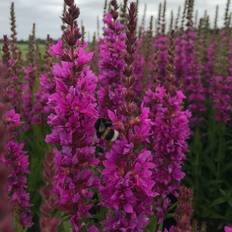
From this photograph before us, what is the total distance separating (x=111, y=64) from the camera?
413cm

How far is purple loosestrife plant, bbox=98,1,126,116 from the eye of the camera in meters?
3.83

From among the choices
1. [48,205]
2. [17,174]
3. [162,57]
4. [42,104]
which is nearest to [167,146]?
[17,174]

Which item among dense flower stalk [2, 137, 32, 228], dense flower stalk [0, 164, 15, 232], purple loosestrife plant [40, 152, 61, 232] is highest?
dense flower stalk [0, 164, 15, 232]

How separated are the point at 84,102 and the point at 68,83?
15 cm

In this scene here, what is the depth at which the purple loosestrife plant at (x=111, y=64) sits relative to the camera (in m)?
3.83

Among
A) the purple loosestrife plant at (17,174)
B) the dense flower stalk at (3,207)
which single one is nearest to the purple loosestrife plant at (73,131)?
the purple loosestrife plant at (17,174)

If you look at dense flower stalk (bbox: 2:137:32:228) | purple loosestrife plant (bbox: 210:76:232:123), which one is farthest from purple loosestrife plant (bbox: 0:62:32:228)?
purple loosestrife plant (bbox: 210:76:232:123)

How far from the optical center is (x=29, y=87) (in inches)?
235

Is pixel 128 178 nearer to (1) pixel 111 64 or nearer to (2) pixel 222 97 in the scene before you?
(1) pixel 111 64

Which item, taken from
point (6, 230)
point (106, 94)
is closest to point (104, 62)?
point (106, 94)

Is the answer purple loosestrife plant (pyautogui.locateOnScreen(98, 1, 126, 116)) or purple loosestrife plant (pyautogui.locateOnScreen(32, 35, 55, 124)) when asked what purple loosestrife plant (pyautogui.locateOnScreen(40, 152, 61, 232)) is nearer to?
purple loosestrife plant (pyautogui.locateOnScreen(98, 1, 126, 116))

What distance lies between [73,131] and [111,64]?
78.4 inches

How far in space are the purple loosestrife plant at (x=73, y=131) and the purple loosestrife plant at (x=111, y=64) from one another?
1240mm

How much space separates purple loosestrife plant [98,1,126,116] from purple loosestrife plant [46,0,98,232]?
1.24m
